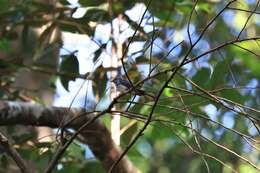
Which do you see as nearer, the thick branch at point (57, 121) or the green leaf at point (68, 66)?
the thick branch at point (57, 121)

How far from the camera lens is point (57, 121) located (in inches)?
50.0

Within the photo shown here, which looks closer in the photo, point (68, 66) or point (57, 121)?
point (57, 121)

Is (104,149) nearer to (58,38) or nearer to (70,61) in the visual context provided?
(70,61)

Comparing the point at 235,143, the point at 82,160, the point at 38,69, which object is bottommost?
the point at 82,160

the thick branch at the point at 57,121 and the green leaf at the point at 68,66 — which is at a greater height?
the green leaf at the point at 68,66

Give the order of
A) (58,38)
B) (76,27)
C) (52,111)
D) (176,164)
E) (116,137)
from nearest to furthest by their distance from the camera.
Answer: (52,111)
(116,137)
(76,27)
(58,38)
(176,164)

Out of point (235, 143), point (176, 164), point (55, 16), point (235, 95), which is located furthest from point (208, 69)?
point (176, 164)

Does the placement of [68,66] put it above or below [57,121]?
above

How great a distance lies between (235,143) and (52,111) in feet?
1.38

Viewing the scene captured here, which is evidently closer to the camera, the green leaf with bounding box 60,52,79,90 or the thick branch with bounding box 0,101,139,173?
the thick branch with bounding box 0,101,139,173

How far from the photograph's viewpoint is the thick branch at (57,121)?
4.12 feet

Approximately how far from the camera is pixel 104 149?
53.7 inches

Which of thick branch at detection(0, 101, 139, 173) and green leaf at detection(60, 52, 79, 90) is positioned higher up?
green leaf at detection(60, 52, 79, 90)

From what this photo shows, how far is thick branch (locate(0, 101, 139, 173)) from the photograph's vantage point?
1255 millimetres
